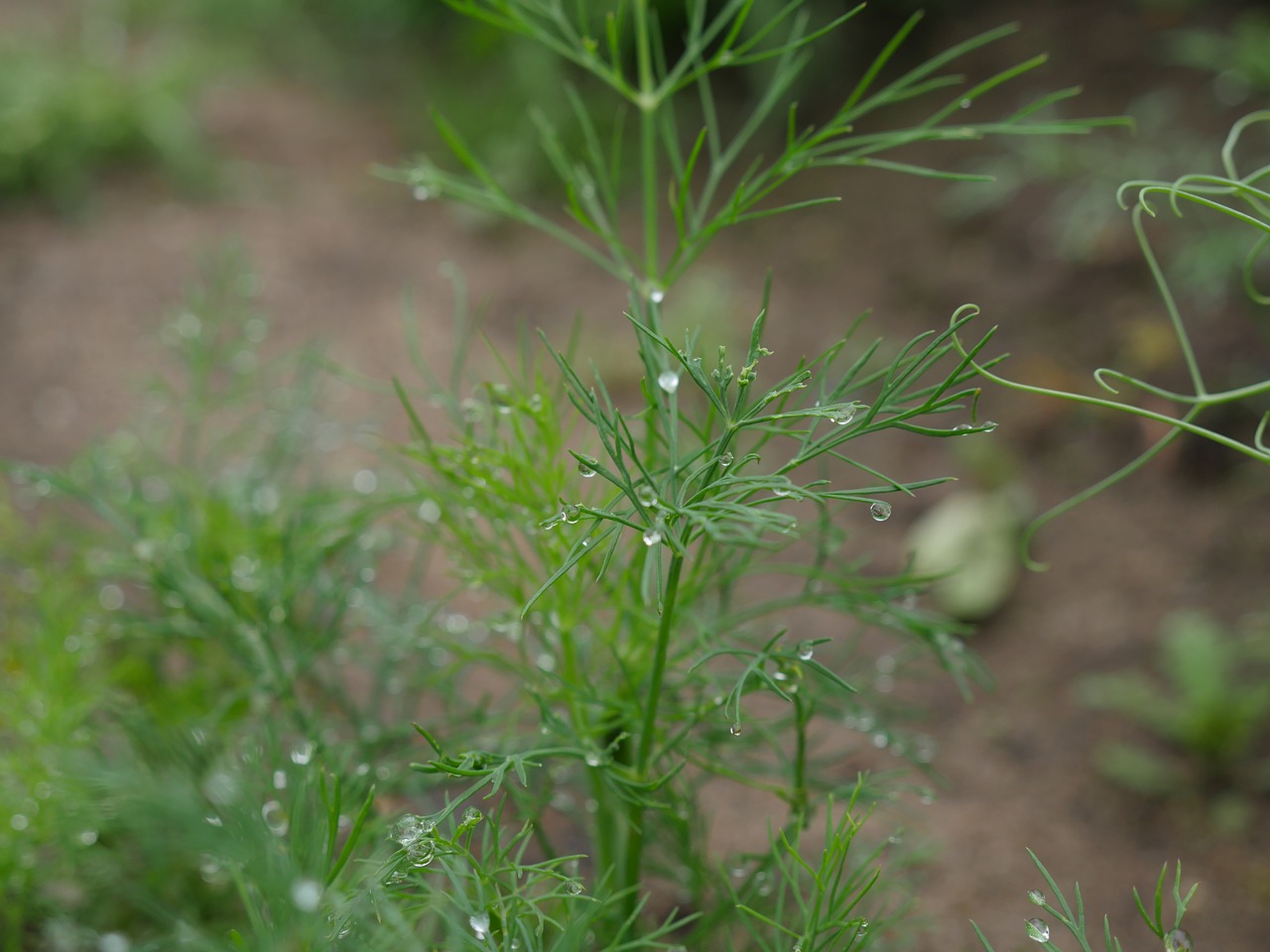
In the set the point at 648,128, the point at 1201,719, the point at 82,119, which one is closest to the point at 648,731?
the point at 648,128

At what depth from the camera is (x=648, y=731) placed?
34.0 inches

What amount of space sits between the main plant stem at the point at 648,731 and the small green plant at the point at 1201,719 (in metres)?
0.85

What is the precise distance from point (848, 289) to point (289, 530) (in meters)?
1.91

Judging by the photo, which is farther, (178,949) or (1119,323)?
(1119,323)

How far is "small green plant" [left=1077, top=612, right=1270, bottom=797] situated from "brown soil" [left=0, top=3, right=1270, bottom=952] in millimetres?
38

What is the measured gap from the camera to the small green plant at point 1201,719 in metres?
1.45

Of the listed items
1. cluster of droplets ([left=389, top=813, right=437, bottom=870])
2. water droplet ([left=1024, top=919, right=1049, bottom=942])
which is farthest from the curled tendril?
cluster of droplets ([left=389, top=813, right=437, bottom=870])

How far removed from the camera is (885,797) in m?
0.95

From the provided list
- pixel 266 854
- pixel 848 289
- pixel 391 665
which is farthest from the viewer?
pixel 848 289

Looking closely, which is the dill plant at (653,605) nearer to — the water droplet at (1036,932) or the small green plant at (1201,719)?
the water droplet at (1036,932)

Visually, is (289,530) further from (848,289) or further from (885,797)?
(848,289)

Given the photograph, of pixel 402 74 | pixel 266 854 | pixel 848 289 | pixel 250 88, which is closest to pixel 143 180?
pixel 250 88

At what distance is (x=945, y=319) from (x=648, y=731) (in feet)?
6.30

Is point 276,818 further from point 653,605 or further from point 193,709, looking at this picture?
point 653,605
